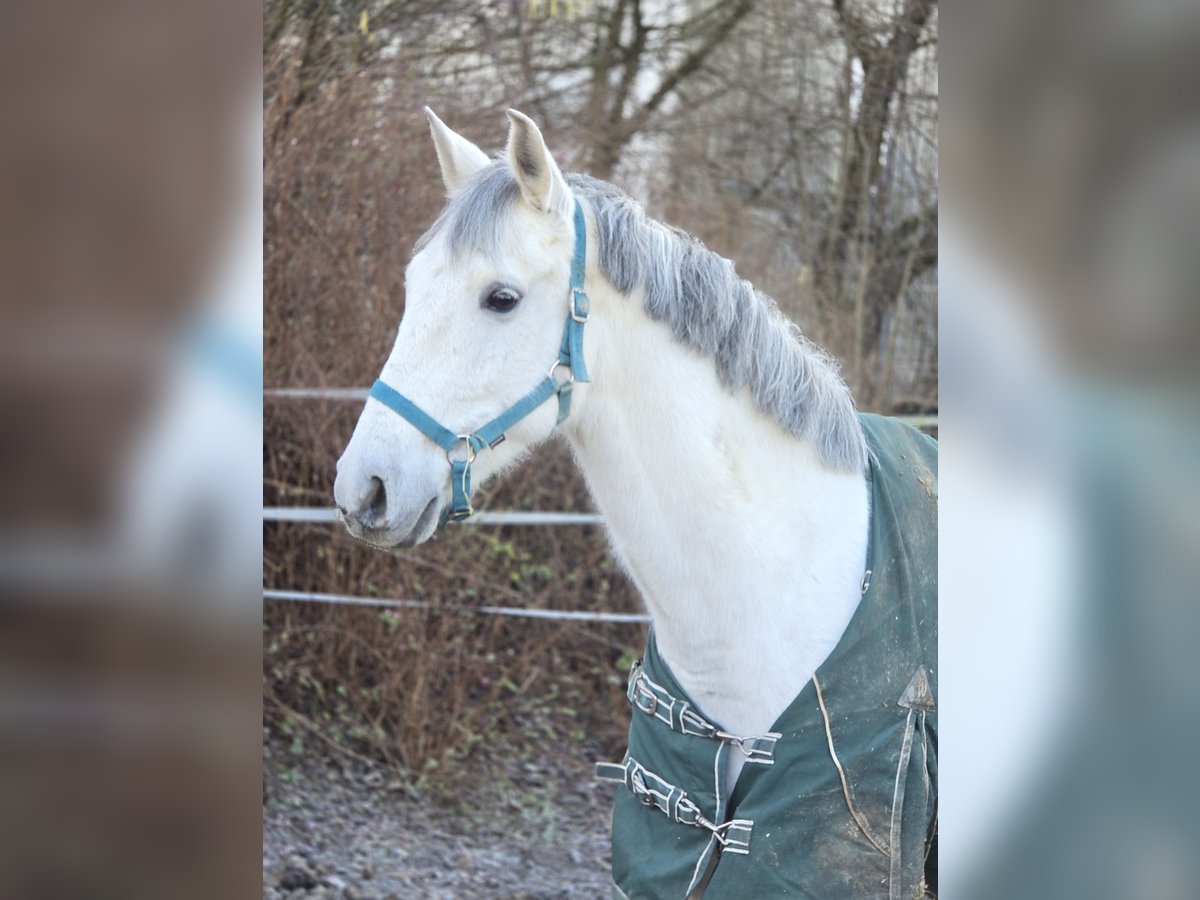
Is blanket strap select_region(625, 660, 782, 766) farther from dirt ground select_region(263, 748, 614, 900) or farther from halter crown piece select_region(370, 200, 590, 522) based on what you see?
dirt ground select_region(263, 748, 614, 900)

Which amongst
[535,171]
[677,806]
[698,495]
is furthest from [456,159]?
[677,806]

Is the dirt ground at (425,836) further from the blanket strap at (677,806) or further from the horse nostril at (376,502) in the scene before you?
the horse nostril at (376,502)

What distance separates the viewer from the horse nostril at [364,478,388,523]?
5.21 feet

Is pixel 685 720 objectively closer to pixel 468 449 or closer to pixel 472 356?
pixel 468 449

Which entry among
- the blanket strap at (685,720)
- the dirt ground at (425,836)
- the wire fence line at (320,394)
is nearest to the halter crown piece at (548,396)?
the blanket strap at (685,720)

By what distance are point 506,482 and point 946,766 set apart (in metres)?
2.07

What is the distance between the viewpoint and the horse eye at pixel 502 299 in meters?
1.64

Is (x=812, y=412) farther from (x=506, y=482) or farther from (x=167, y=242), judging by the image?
(x=506, y=482)

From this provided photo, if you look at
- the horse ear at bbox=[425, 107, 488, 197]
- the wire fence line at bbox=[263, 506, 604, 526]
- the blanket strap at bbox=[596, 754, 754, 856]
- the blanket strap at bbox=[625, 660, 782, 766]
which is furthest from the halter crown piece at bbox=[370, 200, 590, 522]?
the wire fence line at bbox=[263, 506, 604, 526]

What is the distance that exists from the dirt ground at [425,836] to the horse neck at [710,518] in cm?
155

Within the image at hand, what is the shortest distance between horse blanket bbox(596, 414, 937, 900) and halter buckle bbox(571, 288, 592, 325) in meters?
0.61

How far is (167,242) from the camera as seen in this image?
1.44m

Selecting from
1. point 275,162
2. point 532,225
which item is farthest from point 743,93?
point 532,225

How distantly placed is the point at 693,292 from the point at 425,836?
2.04m
